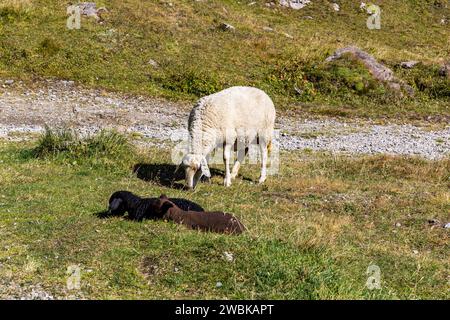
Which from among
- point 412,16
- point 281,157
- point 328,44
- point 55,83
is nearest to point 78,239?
point 281,157

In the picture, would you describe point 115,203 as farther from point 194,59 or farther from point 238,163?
point 194,59

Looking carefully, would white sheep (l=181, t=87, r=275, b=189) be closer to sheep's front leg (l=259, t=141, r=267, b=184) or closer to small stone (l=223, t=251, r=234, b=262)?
sheep's front leg (l=259, t=141, r=267, b=184)

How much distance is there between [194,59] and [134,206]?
22002 millimetres

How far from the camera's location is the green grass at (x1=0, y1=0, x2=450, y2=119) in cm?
3098

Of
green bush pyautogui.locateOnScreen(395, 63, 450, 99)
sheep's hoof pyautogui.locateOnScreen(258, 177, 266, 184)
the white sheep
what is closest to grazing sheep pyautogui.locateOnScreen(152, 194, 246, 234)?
the white sheep

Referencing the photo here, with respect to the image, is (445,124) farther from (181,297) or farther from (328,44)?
(181,297)

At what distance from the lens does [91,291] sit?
8.92m

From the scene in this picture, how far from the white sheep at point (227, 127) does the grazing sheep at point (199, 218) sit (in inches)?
146

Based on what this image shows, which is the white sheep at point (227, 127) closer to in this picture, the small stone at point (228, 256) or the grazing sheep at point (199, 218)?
the grazing sheep at point (199, 218)

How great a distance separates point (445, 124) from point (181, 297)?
76.1ft

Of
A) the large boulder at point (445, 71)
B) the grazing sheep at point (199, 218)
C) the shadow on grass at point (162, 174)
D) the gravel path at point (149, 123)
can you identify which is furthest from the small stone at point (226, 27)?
the grazing sheep at point (199, 218)

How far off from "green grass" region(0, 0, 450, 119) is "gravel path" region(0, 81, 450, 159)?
59.4 inches

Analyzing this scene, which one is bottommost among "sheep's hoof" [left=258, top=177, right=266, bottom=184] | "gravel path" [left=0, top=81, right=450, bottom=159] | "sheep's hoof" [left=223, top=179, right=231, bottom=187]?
"gravel path" [left=0, top=81, right=450, bottom=159]

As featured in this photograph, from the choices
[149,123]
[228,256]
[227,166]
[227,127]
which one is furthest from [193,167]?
[149,123]
